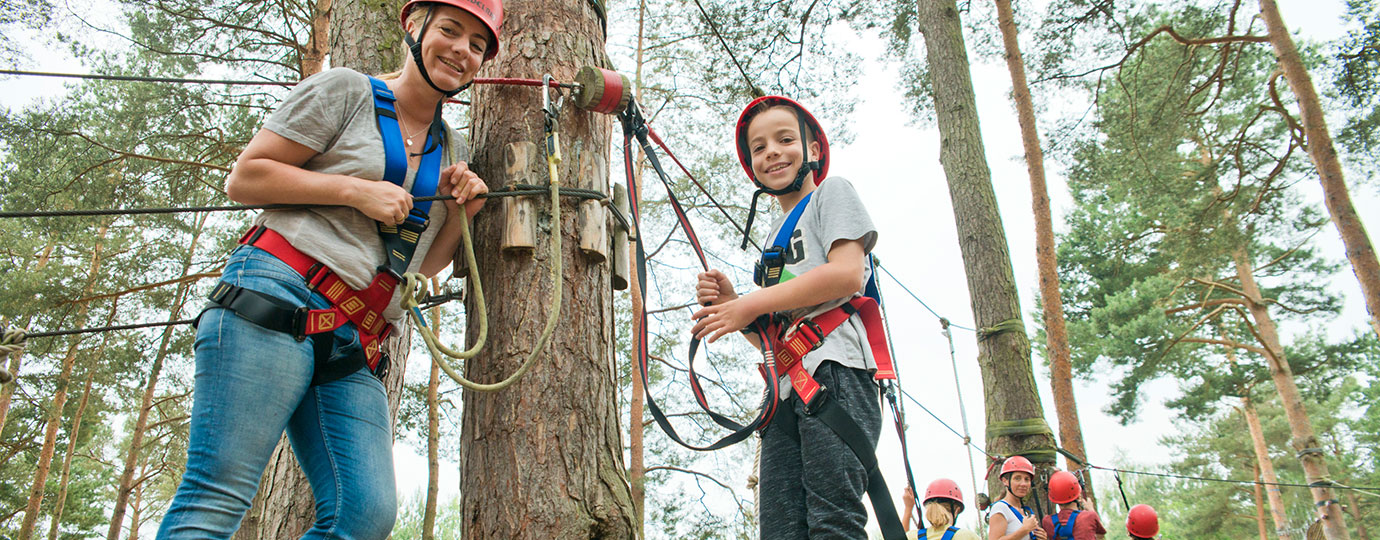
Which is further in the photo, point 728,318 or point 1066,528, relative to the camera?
point 1066,528

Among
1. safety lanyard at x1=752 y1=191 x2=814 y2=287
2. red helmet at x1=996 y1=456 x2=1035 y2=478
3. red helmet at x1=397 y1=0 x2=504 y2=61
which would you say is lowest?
red helmet at x1=996 y1=456 x2=1035 y2=478

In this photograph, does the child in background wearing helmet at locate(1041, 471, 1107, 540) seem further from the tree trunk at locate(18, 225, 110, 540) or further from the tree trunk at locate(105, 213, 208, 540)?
the tree trunk at locate(18, 225, 110, 540)

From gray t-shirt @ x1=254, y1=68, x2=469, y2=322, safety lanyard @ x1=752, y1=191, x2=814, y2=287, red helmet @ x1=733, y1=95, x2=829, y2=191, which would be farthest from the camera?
red helmet @ x1=733, y1=95, x2=829, y2=191

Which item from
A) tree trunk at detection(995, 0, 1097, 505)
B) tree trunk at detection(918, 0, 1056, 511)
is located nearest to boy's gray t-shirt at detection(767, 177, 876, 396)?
tree trunk at detection(918, 0, 1056, 511)

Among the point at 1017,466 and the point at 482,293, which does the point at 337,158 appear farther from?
the point at 1017,466

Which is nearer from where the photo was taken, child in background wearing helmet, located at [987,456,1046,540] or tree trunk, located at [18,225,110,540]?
child in background wearing helmet, located at [987,456,1046,540]

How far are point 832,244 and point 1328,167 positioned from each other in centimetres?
911

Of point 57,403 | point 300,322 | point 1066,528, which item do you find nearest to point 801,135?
point 300,322

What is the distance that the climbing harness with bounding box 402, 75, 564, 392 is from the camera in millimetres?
1806

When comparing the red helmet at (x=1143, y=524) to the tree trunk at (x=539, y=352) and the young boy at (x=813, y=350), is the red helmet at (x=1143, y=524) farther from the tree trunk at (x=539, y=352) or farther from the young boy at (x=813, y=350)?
the tree trunk at (x=539, y=352)

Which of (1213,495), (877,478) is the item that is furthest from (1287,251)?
(877,478)

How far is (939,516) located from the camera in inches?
209

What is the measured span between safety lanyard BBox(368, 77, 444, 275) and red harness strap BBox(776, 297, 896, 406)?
97 centimetres

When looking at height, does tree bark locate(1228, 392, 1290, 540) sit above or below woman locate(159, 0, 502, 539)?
above
